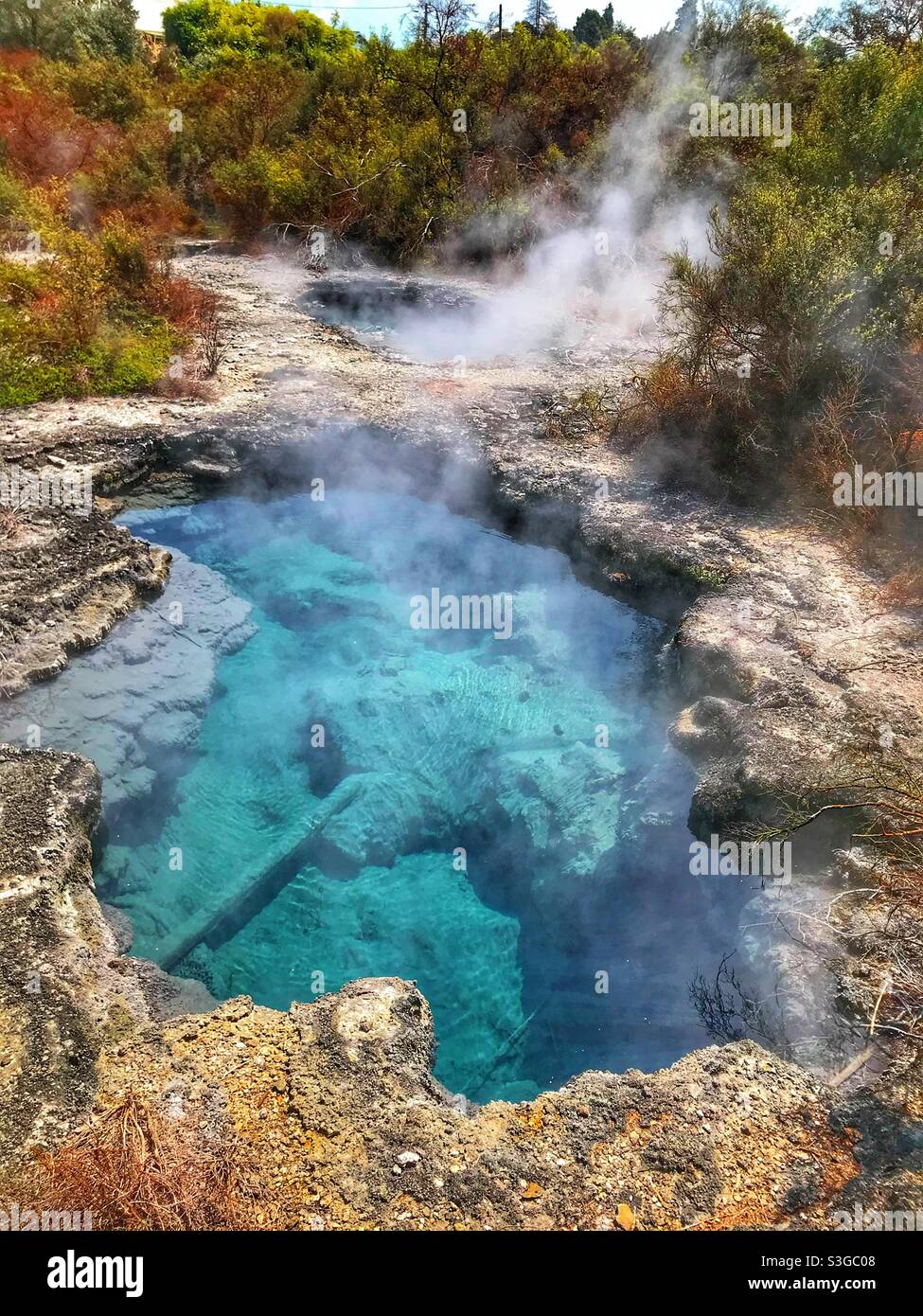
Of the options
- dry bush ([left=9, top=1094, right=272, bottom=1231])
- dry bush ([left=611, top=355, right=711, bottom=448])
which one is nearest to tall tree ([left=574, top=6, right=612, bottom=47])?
dry bush ([left=611, top=355, right=711, bottom=448])

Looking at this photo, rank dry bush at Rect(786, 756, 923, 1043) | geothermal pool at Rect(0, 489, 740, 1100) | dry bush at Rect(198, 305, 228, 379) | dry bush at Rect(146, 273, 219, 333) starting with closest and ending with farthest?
dry bush at Rect(786, 756, 923, 1043) < geothermal pool at Rect(0, 489, 740, 1100) < dry bush at Rect(198, 305, 228, 379) < dry bush at Rect(146, 273, 219, 333)

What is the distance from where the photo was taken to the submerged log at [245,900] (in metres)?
4.24

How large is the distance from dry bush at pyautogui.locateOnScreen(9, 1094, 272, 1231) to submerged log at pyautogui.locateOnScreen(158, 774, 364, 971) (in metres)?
1.32

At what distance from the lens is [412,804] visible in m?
5.16

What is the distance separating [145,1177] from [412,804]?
2773 mm

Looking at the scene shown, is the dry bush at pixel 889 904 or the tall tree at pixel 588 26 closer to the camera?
the dry bush at pixel 889 904

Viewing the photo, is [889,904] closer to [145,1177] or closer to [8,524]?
[145,1177]

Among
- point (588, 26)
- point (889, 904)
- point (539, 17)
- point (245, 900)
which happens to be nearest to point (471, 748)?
point (245, 900)

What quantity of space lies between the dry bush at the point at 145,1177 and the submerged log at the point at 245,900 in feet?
4.33

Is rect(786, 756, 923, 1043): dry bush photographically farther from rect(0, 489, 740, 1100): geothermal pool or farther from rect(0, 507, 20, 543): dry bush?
rect(0, 507, 20, 543): dry bush

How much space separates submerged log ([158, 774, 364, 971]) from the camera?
4242mm

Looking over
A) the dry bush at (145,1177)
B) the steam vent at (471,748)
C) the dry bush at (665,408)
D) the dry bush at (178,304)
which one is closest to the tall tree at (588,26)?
the steam vent at (471,748)

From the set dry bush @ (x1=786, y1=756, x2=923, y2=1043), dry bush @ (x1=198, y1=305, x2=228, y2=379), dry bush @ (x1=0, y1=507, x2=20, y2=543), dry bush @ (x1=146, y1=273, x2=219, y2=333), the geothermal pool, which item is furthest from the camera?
dry bush @ (x1=146, y1=273, x2=219, y2=333)

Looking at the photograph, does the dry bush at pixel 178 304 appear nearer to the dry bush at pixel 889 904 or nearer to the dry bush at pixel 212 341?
the dry bush at pixel 212 341
